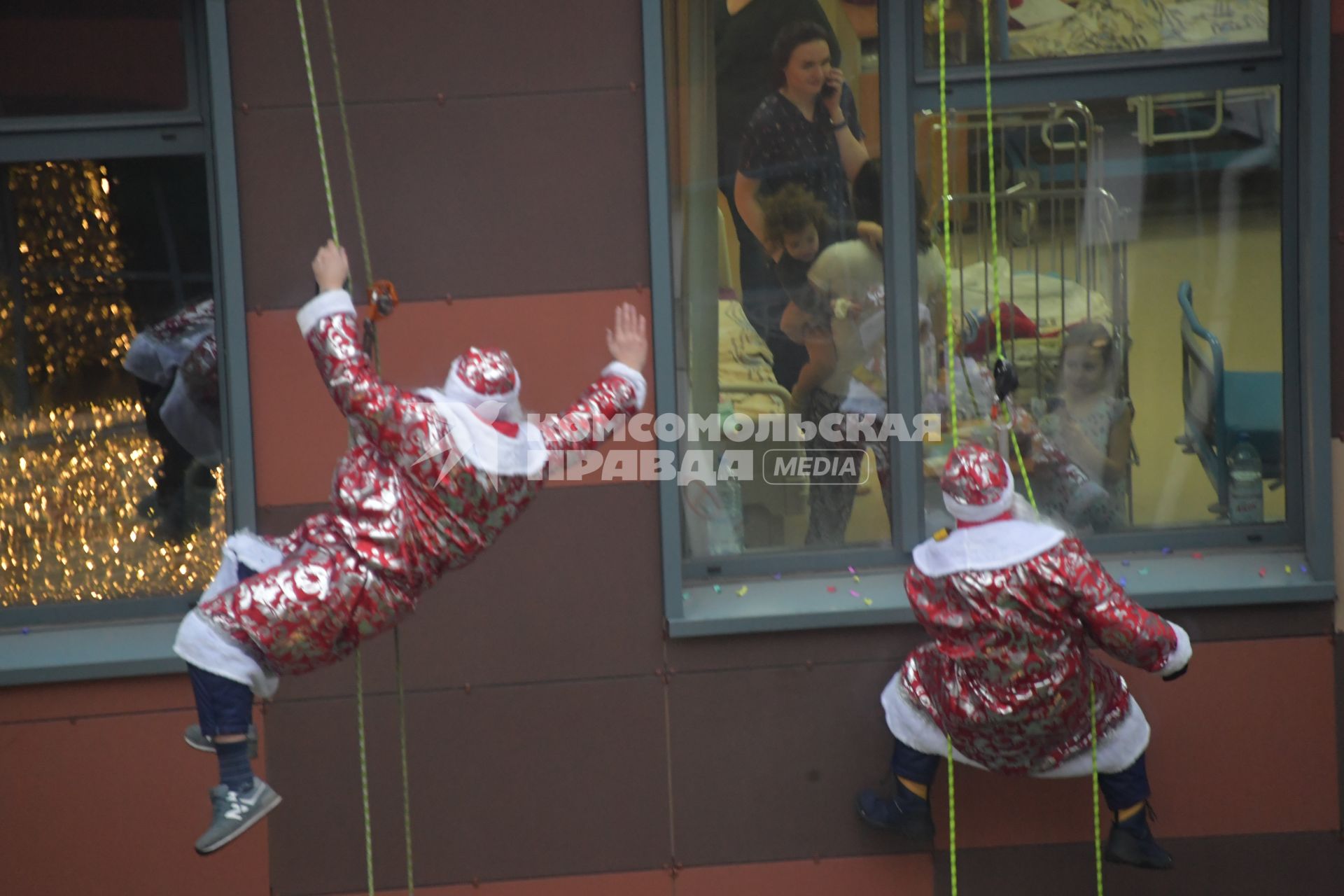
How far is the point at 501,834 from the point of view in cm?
440

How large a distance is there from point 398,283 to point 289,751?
4.72ft

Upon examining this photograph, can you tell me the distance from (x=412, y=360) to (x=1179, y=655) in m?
2.28

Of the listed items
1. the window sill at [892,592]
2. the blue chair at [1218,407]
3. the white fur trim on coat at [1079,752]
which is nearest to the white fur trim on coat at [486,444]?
the window sill at [892,592]

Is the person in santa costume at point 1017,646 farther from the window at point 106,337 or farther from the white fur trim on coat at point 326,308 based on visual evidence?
the window at point 106,337

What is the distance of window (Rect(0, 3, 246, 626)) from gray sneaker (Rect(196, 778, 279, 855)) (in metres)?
1.42

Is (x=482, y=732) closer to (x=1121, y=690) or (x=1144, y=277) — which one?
(x=1121, y=690)

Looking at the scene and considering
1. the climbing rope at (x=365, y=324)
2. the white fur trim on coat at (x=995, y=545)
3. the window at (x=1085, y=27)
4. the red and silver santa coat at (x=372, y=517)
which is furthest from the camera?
the window at (x=1085, y=27)

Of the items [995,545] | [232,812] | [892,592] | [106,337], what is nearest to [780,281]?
[892,592]

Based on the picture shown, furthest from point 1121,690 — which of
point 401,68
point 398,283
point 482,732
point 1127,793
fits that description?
point 401,68

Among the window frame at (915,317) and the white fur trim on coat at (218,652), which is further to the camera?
the window frame at (915,317)

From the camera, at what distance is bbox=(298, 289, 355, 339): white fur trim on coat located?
125 inches

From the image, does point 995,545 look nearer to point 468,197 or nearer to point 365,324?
point 365,324

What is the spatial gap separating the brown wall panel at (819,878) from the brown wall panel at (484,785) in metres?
0.17

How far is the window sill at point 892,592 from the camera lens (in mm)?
4336
